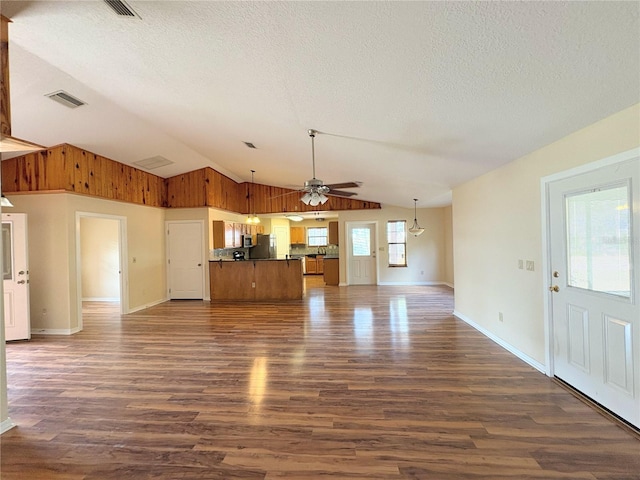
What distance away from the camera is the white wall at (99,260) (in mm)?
7625

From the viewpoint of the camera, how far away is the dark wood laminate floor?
6.16 feet

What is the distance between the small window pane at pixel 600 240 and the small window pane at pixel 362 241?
22.9 feet

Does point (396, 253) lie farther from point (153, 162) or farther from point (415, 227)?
point (153, 162)

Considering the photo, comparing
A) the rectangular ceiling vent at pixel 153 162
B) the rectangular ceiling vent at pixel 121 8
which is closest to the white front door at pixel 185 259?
the rectangular ceiling vent at pixel 153 162

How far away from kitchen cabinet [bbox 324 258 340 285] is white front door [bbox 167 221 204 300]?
12.7 ft

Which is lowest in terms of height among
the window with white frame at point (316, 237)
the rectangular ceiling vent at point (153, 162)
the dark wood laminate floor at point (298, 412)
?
the dark wood laminate floor at point (298, 412)

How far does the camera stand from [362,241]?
31.9ft

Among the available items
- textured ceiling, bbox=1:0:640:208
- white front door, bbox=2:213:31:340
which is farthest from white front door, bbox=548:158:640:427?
white front door, bbox=2:213:31:340

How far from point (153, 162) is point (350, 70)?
5664mm

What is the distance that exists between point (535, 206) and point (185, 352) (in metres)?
4.45

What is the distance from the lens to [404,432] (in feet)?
7.14

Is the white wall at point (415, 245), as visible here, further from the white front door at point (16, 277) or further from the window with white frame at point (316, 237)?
the white front door at point (16, 277)

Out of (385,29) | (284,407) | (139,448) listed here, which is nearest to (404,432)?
(284,407)

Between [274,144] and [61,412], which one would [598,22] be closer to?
[274,144]
